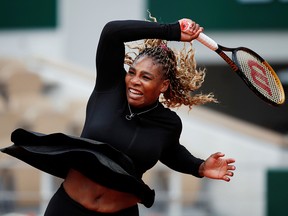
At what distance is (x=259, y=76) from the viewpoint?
456cm

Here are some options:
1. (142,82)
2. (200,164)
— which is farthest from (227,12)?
(142,82)

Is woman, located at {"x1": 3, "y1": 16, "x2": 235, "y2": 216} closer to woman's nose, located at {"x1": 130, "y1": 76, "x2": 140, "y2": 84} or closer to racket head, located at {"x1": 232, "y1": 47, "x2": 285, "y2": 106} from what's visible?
woman's nose, located at {"x1": 130, "y1": 76, "x2": 140, "y2": 84}

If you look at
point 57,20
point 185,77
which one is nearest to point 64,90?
point 57,20

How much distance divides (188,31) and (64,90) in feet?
24.6

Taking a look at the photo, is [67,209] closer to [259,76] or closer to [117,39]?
[117,39]

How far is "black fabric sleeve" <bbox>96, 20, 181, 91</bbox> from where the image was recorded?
4.06 meters

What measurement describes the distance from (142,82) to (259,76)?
2.38 feet

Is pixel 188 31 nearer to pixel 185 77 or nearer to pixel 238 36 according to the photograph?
pixel 185 77

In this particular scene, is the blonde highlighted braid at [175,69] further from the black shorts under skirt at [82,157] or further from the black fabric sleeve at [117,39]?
the black shorts under skirt at [82,157]

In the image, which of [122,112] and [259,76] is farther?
[259,76]

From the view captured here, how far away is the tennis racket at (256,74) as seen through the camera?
4367 mm

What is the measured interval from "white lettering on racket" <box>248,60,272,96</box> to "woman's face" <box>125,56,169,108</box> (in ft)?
1.84

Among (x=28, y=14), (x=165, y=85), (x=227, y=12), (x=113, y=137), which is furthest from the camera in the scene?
(x=28, y=14)

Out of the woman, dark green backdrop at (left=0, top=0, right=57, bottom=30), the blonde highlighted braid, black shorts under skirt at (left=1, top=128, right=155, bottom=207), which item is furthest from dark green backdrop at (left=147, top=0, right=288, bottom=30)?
black shorts under skirt at (left=1, top=128, right=155, bottom=207)
